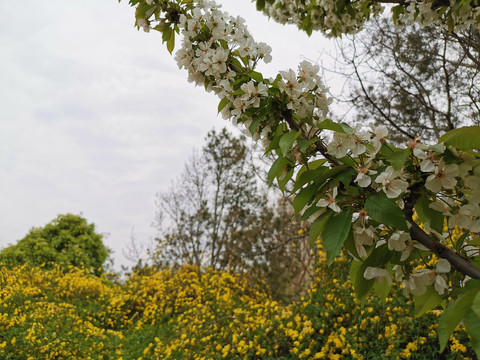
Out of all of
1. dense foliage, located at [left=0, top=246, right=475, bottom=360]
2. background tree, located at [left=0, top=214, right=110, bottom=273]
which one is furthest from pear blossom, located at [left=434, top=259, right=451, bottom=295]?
background tree, located at [left=0, top=214, right=110, bottom=273]

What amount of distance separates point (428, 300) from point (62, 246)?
1080cm

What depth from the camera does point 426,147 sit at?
112cm

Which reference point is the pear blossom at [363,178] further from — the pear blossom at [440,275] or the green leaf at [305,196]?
the pear blossom at [440,275]

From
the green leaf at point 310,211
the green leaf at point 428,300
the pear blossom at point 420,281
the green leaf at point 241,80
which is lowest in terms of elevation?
the green leaf at point 428,300

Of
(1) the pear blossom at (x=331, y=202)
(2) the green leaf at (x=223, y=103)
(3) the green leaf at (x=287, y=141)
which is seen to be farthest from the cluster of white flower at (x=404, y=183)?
(2) the green leaf at (x=223, y=103)

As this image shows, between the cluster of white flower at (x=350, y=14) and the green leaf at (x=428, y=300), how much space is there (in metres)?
1.76

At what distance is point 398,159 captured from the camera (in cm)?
107

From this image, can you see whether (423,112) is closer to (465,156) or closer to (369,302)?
(369,302)

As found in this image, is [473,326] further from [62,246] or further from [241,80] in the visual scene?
[62,246]

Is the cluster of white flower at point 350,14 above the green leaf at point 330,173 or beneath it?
above

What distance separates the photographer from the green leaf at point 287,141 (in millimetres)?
1146

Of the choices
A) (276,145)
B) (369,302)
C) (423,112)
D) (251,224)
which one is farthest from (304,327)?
(251,224)

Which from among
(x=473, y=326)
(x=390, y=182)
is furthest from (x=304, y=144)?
(x=473, y=326)

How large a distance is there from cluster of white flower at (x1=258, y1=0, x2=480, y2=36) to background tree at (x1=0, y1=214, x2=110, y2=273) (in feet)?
27.1
